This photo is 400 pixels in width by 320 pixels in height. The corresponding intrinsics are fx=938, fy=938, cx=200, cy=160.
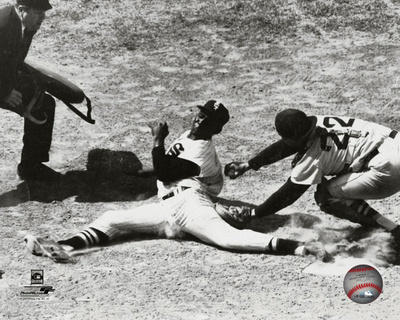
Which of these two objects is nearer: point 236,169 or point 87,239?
point 87,239

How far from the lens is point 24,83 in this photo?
8133mm

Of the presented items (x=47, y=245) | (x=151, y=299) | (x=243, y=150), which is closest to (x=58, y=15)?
(x=243, y=150)

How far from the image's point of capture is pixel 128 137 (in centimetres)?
905

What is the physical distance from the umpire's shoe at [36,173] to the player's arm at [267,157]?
→ 6.38 ft

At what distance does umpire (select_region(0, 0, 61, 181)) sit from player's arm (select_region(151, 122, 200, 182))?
5.42 ft

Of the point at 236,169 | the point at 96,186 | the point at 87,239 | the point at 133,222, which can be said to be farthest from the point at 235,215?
the point at 96,186

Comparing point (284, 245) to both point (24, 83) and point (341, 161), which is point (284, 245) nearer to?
point (341, 161)

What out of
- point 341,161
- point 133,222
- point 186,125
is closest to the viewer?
point 341,161

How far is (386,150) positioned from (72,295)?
2345 millimetres

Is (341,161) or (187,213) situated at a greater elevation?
(341,161)

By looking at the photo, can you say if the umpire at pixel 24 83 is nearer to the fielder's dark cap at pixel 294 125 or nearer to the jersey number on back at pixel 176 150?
the jersey number on back at pixel 176 150

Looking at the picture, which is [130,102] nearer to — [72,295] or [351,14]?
[351,14]

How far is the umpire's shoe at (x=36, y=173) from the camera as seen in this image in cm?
820

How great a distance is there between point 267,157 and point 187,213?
2.35 ft
